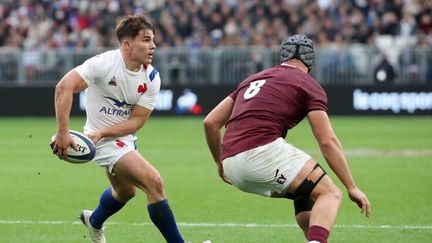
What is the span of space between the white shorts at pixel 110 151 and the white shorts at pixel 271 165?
5.69ft

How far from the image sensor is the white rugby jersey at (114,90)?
9172 mm

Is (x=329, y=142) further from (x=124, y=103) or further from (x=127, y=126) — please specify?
(x=124, y=103)

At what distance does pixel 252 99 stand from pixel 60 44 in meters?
23.6

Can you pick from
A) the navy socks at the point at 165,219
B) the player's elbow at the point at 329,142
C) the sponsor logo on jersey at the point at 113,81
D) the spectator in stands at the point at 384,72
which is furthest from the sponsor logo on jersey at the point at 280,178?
the spectator in stands at the point at 384,72

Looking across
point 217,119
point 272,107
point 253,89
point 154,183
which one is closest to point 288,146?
point 272,107

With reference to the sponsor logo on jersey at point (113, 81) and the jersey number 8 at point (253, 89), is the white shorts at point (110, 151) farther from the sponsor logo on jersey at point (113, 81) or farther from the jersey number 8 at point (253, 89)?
the jersey number 8 at point (253, 89)

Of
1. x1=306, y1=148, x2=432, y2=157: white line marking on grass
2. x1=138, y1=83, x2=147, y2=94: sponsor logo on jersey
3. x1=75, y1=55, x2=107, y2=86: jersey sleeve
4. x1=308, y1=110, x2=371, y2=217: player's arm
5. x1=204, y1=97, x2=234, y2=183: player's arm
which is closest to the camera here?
x1=308, y1=110, x2=371, y2=217: player's arm

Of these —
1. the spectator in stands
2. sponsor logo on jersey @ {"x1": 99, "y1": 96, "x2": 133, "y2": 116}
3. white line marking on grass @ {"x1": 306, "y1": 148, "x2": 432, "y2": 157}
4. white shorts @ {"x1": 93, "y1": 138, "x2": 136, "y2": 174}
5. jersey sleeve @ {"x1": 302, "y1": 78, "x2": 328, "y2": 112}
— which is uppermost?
jersey sleeve @ {"x1": 302, "y1": 78, "x2": 328, "y2": 112}

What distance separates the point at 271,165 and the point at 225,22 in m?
23.7

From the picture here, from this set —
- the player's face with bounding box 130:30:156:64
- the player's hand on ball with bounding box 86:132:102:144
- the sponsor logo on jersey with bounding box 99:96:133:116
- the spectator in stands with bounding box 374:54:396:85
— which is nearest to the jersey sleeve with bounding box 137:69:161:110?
the sponsor logo on jersey with bounding box 99:96:133:116

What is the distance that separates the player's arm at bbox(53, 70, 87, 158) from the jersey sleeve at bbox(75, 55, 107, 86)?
6cm

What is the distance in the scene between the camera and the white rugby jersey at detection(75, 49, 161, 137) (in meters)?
9.17

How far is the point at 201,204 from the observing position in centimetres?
1298

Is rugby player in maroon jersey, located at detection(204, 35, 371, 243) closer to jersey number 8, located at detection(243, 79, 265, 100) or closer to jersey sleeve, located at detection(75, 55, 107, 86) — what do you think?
jersey number 8, located at detection(243, 79, 265, 100)
